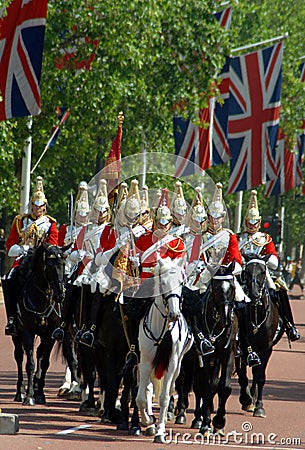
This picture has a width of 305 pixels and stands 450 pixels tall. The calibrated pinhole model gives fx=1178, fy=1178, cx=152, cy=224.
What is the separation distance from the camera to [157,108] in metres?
34.9

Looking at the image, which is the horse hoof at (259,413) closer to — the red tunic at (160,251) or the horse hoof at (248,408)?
the horse hoof at (248,408)

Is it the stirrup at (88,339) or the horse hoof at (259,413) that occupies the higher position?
the stirrup at (88,339)

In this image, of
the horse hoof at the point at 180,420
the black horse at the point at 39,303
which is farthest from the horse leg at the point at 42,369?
A: the horse hoof at the point at 180,420

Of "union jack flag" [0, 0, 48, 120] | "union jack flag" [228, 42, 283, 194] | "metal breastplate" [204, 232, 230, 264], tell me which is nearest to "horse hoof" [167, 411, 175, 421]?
"metal breastplate" [204, 232, 230, 264]

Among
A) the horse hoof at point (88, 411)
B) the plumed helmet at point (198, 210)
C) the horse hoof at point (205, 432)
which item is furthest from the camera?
the plumed helmet at point (198, 210)

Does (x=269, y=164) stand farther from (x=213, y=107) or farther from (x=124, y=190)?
(x=124, y=190)

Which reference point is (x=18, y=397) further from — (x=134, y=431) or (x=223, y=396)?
(x=223, y=396)

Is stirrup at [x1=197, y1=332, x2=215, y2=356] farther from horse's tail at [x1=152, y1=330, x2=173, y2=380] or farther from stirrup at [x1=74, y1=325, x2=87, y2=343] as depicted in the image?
stirrup at [x1=74, y1=325, x2=87, y2=343]

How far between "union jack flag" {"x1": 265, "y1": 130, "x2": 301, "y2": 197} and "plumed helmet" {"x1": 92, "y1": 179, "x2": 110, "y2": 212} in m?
28.1

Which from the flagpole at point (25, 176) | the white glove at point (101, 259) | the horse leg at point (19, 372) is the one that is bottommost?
the horse leg at point (19, 372)

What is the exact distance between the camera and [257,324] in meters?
14.3

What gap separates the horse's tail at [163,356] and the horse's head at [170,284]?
38 centimetres

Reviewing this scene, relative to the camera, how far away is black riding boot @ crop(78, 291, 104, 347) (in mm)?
12547

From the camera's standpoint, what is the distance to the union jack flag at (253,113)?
32625 millimetres
